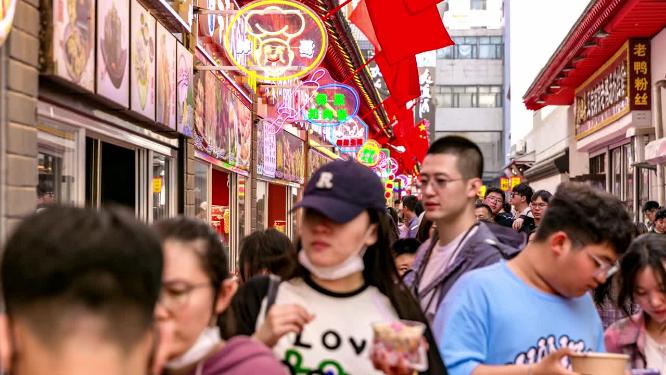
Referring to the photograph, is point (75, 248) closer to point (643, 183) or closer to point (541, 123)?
point (643, 183)

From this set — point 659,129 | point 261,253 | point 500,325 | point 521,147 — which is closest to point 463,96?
point 521,147

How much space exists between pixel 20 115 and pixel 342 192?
323 cm

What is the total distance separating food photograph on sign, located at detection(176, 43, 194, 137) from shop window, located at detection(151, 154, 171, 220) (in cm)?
40

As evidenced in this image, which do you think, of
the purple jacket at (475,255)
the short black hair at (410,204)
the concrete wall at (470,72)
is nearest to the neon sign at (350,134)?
the short black hair at (410,204)

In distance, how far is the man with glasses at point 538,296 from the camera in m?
3.38

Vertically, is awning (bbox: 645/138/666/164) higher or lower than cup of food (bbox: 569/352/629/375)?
higher

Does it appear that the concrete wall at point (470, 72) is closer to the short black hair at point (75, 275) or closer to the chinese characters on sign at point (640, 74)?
the chinese characters on sign at point (640, 74)

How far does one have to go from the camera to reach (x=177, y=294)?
101 inches

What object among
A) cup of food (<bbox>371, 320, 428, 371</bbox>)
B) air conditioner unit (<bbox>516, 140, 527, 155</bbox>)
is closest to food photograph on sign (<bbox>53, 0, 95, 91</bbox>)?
cup of food (<bbox>371, 320, 428, 371</bbox>)

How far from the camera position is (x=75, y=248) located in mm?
1485

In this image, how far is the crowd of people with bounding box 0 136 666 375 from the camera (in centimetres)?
150

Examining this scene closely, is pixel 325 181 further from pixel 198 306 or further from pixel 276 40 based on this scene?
pixel 276 40

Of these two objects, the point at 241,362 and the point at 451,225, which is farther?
the point at 451,225

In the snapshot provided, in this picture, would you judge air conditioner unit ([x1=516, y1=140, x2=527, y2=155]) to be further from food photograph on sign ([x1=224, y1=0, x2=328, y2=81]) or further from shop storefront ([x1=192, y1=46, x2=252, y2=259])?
food photograph on sign ([x1=224, y1=0, x2=328, y2=81])
